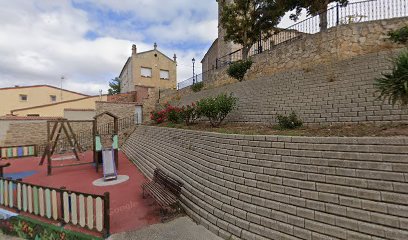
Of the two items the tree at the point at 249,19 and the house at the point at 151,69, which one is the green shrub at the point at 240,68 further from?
the house at the point at 151,69

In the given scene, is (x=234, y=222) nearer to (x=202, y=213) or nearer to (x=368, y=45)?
(x=202, y=213)

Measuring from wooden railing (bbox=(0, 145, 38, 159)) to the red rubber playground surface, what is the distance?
357mm

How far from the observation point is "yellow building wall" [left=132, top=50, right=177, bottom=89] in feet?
93.3

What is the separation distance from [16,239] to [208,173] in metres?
4.58

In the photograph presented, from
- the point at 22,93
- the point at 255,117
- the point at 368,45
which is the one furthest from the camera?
the point at 22,93

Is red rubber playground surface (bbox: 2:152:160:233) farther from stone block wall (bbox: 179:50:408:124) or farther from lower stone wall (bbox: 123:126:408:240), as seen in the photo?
stone block wall (bbox: 179:50:408:124)

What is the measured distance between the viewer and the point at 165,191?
5.50 metres

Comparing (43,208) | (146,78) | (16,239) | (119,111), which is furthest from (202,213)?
(146,78)

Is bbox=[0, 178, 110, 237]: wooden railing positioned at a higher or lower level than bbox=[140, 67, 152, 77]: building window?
lower

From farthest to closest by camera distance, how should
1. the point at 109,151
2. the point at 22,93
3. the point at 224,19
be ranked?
the point at 22,93 → the point at 224,19 → the point at 109,151

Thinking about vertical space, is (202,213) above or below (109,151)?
below

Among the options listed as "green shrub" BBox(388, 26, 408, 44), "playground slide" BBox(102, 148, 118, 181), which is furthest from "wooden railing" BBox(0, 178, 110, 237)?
"green shrub" BBox(388, 26, 408, 44)

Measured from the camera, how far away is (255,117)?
27.7 ft

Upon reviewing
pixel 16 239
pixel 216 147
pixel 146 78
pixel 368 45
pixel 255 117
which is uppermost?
pixel 146 78
